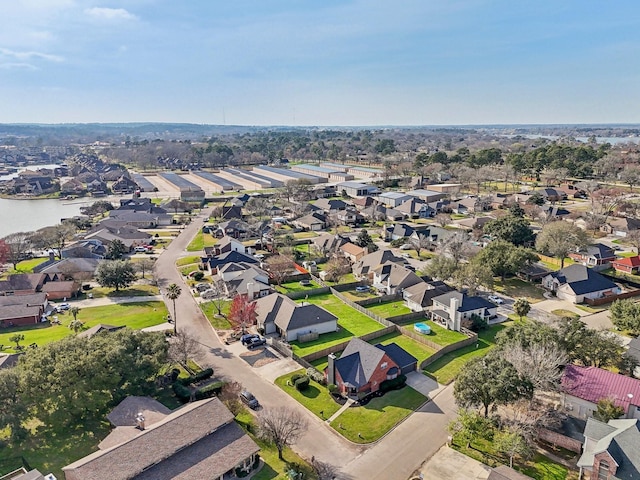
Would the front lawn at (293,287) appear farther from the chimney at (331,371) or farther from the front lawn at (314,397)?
the chimney at (331,371)

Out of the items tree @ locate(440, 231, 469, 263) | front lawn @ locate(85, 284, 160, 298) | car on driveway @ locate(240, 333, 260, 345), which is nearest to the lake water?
front lawn @ locate(85, 284, 160, 298)

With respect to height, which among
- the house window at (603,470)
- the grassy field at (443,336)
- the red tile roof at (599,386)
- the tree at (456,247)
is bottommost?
the grassy field at (443,336)

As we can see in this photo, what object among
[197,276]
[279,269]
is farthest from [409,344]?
[197,276]

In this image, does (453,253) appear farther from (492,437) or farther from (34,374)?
(34,374)

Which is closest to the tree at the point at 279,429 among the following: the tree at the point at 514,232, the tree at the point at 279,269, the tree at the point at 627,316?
the tree at the point at 279,269

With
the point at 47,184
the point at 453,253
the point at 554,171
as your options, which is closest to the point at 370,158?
the point at 554,171

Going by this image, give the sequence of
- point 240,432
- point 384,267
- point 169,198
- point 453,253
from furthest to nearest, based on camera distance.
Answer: point 169,198
point 453,253
point 384,267
point 240,432

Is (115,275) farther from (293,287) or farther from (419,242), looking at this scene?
(419,242)
